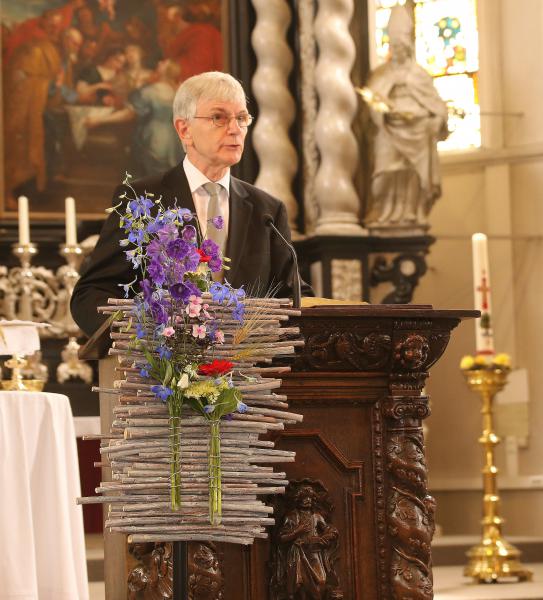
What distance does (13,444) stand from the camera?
5.08m

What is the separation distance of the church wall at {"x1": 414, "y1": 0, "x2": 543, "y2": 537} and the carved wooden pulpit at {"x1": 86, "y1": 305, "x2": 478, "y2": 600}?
632 cm

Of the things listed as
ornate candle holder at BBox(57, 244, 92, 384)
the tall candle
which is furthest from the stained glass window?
ornate candle holder at BBox(57, 244, 92, 384)

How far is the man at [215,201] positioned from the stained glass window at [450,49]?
664 cm

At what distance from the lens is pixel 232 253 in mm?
3605

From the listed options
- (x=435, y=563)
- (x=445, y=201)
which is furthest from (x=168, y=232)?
(x=445, y=201)

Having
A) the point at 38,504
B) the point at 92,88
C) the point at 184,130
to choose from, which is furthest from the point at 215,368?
the point at 92,88

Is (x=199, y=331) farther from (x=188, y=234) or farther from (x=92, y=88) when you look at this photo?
(x=92, y=88)

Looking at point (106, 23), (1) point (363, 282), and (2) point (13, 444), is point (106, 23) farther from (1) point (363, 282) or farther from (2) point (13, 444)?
(2) point (13, 444)

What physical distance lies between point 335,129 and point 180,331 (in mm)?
6116

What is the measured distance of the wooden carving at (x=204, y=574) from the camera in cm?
317

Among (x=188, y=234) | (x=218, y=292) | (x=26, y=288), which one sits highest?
(x=26, y=288)

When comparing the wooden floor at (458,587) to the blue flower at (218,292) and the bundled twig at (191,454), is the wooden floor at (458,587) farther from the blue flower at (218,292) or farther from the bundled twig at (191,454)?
the blue flower at (218,292)

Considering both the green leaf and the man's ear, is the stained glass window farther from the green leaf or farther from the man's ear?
the green leaf

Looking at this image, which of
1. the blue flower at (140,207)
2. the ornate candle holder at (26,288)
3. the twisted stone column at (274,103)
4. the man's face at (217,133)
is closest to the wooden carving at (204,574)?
the blue flower at (140,207)
